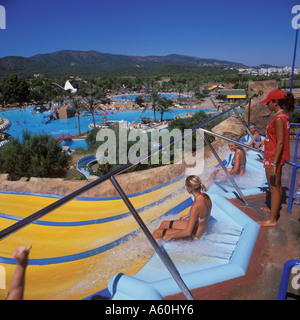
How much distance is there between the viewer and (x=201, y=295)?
1688mm

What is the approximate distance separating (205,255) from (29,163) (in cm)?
1006

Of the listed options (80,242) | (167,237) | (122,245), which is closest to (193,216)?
(167,237)

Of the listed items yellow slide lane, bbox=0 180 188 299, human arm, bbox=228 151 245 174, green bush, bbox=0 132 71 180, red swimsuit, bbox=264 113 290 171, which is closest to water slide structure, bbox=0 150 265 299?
yellow slide lane, bbox=0 180 188 299

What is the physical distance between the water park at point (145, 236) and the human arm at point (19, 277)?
0.26 m

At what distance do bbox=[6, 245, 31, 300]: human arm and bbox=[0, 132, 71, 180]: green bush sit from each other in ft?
29.8

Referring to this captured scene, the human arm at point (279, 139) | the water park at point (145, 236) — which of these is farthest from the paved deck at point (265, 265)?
the human arm at point (279, 139)

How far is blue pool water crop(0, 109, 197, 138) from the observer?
33.2m

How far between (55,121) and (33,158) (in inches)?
1145

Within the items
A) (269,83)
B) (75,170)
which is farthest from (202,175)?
(75,170)

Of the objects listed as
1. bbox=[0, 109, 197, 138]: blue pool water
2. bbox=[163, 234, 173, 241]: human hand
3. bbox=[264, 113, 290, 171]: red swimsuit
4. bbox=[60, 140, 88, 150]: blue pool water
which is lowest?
bbox=[60, 140, 88, 150]: blue pool water

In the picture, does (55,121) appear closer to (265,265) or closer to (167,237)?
(167,237)

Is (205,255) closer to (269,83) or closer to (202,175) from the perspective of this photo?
(202,175)

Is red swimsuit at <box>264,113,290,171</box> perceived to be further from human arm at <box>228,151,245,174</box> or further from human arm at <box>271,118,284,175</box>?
human arm at <box>228,151,245,174</box>

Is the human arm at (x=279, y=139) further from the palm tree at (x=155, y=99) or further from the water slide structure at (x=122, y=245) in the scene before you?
the palm tree at (x=155, y=99)
